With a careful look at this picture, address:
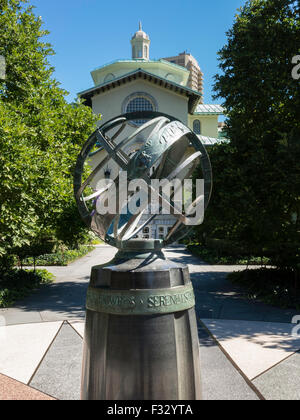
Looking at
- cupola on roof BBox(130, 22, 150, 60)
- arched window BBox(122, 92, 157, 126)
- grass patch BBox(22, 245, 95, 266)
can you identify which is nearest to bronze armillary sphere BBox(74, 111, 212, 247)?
grass patch BBox(22, 245, 95, 266)

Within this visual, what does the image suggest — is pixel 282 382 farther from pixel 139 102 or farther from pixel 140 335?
pixel 139 102

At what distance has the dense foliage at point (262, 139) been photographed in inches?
384

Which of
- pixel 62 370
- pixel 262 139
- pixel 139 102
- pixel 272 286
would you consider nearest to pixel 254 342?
pixel 62 370

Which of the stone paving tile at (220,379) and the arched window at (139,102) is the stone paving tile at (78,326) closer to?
the stone paving tile at (220,379)

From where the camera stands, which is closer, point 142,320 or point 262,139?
point 142,320

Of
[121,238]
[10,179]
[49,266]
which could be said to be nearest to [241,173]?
[10,179]

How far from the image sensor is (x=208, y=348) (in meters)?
6.45

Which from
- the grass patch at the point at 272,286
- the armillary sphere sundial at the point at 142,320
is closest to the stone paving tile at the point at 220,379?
the armillary sphere sundial at the point at 142,320

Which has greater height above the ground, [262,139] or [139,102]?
[139,102]

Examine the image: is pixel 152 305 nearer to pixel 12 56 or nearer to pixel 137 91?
pixel 12 56

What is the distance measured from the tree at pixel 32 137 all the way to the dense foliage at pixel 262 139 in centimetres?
452

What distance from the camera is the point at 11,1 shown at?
1127cm

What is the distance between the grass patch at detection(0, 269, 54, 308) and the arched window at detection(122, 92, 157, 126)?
24489mm

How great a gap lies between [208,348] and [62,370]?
8.33ft
